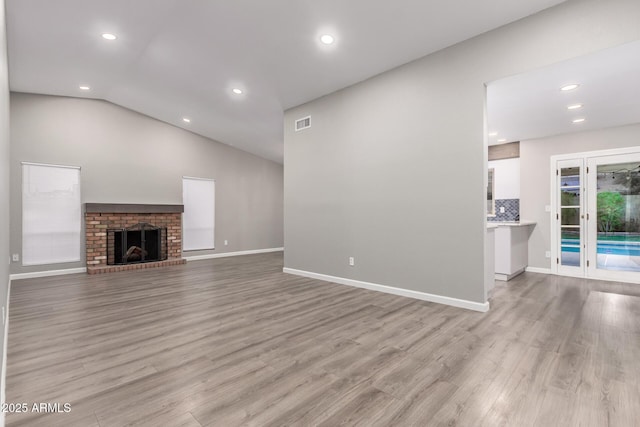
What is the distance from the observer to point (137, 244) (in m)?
6.84

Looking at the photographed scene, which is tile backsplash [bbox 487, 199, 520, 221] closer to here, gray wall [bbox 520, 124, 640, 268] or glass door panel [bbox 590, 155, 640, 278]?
gray wall [bbox 520, 124, 640, 268]

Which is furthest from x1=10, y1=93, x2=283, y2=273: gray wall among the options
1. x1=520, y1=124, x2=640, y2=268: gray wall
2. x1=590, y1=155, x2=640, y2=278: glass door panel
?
x1=590, y1=155, x2=640, y2=278: glass door panel

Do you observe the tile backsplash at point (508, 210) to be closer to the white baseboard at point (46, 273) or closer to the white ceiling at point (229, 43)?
the white ceiling at point (229, 43)

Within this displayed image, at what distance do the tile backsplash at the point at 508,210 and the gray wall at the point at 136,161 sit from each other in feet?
19.9

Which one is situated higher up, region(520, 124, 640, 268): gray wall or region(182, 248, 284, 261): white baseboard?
region(520, 124, 640, 268): gray wall

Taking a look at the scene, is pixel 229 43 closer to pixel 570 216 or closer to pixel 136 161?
pixel 136 161

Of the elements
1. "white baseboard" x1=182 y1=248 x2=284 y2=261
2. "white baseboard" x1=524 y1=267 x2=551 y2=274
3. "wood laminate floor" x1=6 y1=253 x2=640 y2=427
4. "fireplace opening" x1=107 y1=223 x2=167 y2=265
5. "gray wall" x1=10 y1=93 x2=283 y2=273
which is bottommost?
"white baseboard" x1=182 y1=248 x2=284 y2=261

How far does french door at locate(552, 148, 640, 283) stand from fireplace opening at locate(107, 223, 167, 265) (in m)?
8.14

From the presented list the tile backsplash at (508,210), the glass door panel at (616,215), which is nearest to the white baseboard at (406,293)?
the glass door panel at (616,215)

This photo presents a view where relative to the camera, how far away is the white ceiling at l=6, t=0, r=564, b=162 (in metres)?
3.15

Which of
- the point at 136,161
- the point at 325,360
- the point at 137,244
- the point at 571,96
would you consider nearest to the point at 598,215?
the point at 571,96

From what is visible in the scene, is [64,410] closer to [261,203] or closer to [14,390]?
[14,390]

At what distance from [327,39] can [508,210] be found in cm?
497

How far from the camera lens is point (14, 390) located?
6.37 ft
